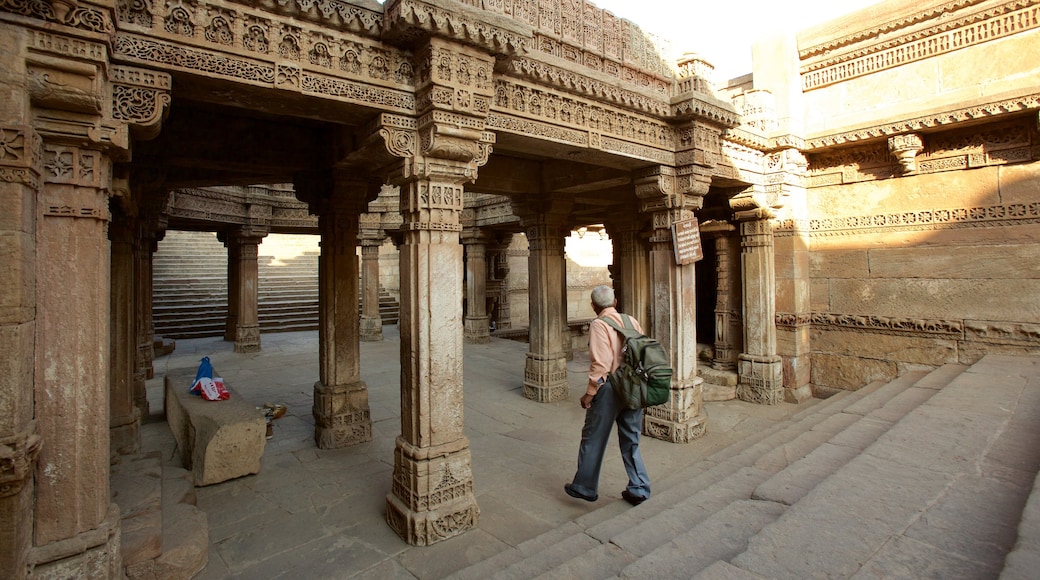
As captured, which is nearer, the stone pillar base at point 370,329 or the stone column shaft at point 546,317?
the stone column shaft at point 546,317

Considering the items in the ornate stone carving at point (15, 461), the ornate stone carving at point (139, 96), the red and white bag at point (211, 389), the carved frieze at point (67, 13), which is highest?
the carved frieze at point (67, 13)

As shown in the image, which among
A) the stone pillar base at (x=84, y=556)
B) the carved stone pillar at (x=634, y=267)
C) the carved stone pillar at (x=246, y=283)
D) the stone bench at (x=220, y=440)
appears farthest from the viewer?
the carved stone pillar at (x=246, y=283)

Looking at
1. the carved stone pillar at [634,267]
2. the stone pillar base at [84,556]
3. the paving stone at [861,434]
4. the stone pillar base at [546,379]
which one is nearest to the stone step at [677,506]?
the paving stone at [861,434]

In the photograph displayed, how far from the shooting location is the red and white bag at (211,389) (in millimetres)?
5137

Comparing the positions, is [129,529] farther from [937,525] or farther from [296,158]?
[937,525]

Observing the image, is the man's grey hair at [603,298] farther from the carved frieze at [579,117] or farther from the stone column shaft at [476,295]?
the stone column shaft at [476,295]

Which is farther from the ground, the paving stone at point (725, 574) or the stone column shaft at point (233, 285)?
the stone column shaft at point (233, 285)

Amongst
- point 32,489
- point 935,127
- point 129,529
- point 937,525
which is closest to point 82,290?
point 32,489

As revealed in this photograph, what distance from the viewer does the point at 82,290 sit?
258 centimetres

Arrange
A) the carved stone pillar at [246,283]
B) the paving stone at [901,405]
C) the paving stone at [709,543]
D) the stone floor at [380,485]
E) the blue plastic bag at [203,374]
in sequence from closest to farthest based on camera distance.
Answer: the paving stone at [709,543]
the stone floor at [380,485]
the paving stone at [901,405]
the blue plastic bag at [203,374]
the carved stone pillar at [246,283]

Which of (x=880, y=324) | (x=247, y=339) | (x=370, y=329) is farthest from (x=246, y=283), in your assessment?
(x=880, y=324)

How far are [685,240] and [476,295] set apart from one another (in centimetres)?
877

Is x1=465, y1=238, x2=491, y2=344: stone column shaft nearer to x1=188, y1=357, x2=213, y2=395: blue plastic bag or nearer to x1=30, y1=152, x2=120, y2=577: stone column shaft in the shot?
x1=188, y1=357, x2=213, y2=395: blue plastic bag

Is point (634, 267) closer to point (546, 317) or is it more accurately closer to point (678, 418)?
point (546, 317)
